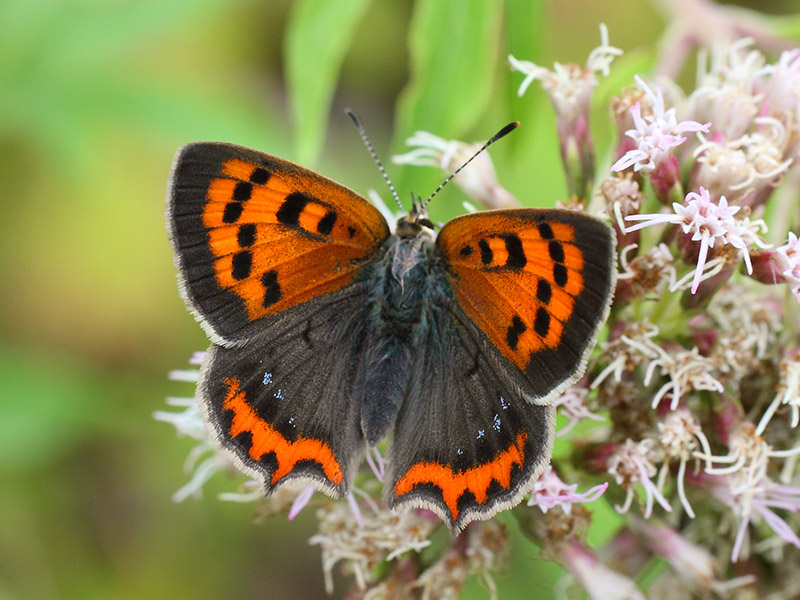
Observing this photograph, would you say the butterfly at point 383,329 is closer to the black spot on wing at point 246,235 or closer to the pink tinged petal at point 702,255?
the black spot on wing at point 246,235

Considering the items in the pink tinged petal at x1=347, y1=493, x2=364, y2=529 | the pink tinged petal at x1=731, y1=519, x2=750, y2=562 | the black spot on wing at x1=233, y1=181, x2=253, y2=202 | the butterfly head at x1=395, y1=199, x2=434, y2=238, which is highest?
the black spot on wing at x1=233, y1=181, x2=253, y2=202

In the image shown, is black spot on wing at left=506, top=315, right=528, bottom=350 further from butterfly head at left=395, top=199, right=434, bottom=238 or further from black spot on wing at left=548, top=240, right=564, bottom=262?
butterfly head at left=395, top=199, right=434, bottom=238

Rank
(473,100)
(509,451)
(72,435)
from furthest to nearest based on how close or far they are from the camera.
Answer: (72,435) → (473,100) → (509,451)

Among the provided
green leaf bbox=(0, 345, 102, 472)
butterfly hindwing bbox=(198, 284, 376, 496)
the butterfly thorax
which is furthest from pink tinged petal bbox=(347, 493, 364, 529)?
green leaf bbox=(0, 345, 102, 472)

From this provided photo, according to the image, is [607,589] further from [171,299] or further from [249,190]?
[171,299]

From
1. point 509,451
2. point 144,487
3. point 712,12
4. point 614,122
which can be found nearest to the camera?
point 509,451

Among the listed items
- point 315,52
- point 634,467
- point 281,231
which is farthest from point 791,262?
point 315,52

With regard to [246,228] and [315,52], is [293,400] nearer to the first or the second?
[246,228]

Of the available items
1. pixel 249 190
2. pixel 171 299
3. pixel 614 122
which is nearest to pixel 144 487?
pixel 171 299
